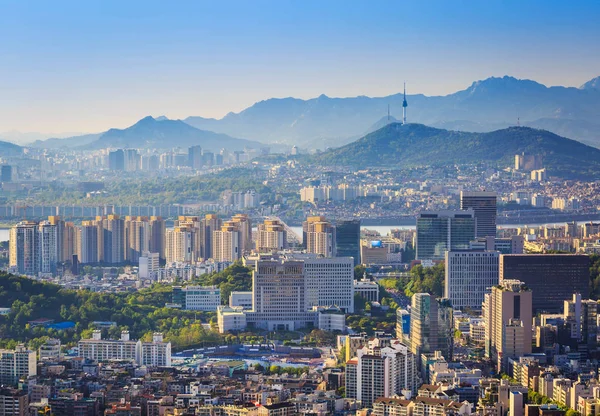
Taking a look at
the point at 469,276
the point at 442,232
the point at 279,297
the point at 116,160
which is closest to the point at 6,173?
the point at 116,160

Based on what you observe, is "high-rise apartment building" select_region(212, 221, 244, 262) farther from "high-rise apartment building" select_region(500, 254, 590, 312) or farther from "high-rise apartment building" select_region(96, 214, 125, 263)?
"high-rise apartment building" select_region(500, 254, 590, 312)

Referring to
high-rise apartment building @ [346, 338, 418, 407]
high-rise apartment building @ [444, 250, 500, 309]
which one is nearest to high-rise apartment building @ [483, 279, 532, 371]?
high-rise apartment building @ [346, 338, 418, 407]

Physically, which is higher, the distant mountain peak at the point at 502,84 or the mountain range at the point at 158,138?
the distant mountain peak at the point at 502,84

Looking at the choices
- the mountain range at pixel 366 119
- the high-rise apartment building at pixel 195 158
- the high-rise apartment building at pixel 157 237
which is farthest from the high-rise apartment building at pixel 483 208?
the high-rise apartment building at pixel 195 158

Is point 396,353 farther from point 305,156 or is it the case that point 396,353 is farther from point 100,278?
point 305,156

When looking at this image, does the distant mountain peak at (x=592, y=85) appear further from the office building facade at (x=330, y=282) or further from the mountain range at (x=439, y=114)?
the office building facade at (x=330, y=282)

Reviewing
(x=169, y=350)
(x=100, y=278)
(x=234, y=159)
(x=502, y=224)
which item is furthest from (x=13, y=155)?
(x=169, y=350)
